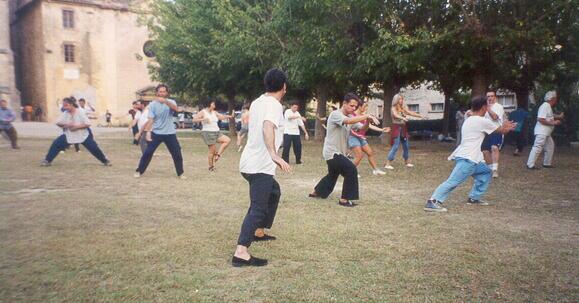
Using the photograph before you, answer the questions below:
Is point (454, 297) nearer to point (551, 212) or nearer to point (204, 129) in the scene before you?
point (551, 212)

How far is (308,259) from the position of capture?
4449 millimetres

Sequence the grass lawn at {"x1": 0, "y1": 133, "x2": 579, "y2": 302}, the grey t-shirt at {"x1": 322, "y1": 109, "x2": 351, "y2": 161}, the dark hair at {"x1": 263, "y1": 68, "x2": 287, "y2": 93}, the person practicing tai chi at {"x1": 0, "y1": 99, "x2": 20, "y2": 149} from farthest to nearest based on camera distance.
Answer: the person practicing tai chi at {"x1": 0, "y1": 99, "x2": 20, "y2": 149} < the grey t-shirt at {"x1": 322, "y1": 109, "x2": 351, "y2": 161} < the dark hair at {"x1": 263, "y1": 68, "x2": 287, "y2": 93} < the grass lawn at {"x1": 0, "y1": 133, "x2": 579, "y2": 302}

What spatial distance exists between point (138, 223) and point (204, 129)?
19.5 ft

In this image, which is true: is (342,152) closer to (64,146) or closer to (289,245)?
(289,245)

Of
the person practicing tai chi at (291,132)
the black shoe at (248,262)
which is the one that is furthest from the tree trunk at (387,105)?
the black shoe at (248,262)

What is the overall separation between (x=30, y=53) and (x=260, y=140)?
5082 cm

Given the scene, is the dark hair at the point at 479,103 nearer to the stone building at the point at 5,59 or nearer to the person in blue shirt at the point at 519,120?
the person in blue shirt at the point at 519,120

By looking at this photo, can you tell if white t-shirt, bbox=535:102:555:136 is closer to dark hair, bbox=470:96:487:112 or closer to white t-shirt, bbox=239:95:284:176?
dark hair, bbox=470:96:487:112

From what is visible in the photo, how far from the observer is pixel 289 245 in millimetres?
4922

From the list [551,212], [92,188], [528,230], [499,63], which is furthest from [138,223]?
[499,63]

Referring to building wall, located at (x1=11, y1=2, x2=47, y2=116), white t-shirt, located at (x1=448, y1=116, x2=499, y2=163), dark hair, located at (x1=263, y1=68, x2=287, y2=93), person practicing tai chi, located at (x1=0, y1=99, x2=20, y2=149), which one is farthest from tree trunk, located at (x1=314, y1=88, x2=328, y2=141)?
building wall, located at (x1=11, y1=2, x2=47, y2=116)

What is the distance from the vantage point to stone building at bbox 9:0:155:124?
4412 cm

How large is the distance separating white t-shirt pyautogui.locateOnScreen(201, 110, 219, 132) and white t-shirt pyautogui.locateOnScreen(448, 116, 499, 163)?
257 inches

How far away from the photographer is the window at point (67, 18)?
44.6 m
